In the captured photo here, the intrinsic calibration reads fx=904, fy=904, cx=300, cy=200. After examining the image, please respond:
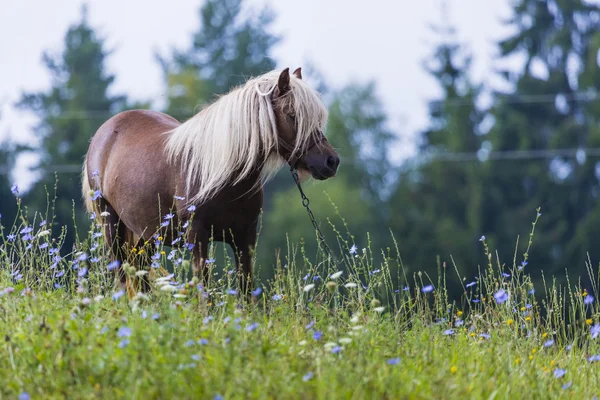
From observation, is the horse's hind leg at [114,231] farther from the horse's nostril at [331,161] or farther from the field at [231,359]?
the field at [231,359]

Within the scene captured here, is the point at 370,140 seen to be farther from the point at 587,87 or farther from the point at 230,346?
the point at 230,346

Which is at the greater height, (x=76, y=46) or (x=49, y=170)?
(x=76, y=46)

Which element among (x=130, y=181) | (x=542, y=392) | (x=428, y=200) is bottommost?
(x=428, y=200)

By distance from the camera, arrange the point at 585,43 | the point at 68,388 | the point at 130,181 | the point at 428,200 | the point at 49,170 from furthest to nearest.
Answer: the point at 428,200, the point at 585,43, the point at 49,170, the point at 130,181, the point at 68,388

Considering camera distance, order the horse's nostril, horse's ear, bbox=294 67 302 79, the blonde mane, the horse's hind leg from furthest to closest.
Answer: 1. the horse's hind leg
2. horse's ear, bbox=294 67 302 79
3. the blonde mane
4. the horse's nostril

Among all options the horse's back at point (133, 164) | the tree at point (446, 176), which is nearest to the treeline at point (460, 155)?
the tree at point (446, 176)

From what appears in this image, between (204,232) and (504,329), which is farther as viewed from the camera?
(204,232)

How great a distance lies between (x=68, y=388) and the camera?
365 centimetres

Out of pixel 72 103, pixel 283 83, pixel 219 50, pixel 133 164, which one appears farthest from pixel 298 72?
pixel 219 50

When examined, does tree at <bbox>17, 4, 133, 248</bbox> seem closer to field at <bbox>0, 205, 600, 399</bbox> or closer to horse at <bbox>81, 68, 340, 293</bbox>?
horse at <bbox>81, 68, 340, 293</bbox>

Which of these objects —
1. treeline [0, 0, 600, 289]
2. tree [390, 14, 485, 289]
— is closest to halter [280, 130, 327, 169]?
treeline [0, 0, 600, 289]

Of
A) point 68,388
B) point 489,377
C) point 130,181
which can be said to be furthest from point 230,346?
point 130,181

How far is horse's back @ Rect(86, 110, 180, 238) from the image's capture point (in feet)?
22.0

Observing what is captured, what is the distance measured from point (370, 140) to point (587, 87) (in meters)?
13.0
